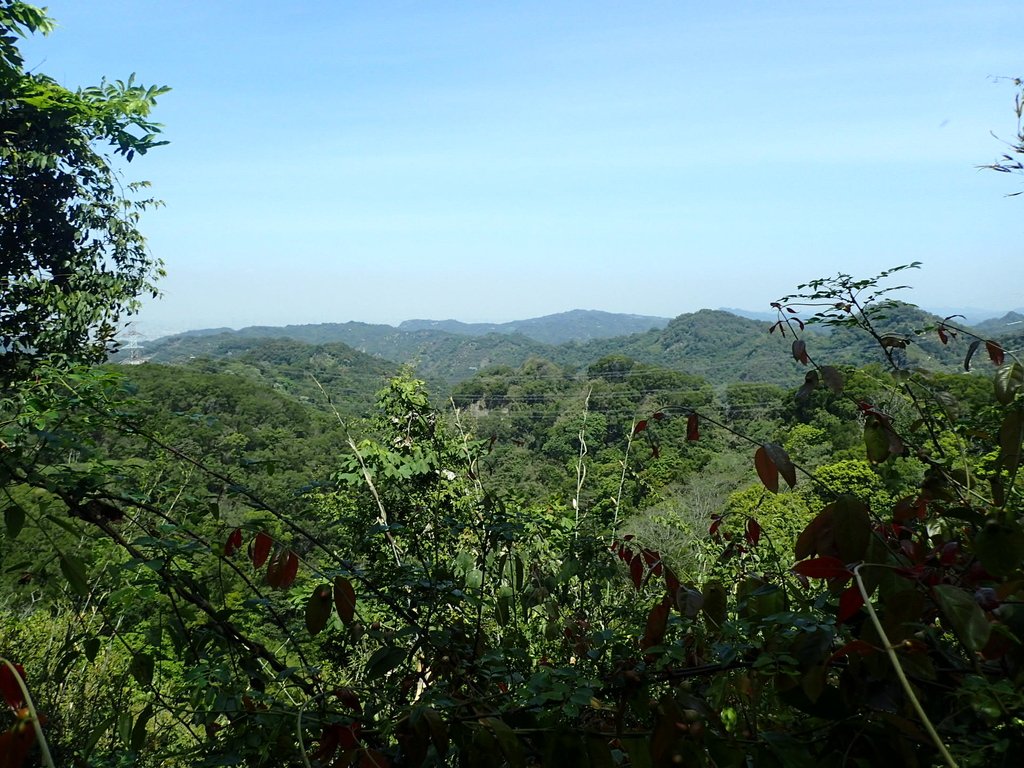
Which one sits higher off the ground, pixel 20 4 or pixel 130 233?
pixel 20 4

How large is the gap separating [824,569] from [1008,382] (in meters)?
0.53

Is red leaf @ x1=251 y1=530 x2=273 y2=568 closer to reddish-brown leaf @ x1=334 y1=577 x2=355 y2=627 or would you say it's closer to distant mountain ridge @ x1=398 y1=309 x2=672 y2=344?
reddish-brown leaf @ x1=334 y1=577 x2=355 y2=627

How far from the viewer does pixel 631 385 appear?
34125 mm

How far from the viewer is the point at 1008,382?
0.93 m

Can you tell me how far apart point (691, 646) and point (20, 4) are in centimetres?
603

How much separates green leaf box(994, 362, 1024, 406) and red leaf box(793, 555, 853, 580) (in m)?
0.47

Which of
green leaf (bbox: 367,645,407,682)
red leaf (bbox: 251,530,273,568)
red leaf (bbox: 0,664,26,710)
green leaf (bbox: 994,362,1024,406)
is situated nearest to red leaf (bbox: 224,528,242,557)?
red leaf (bbox: 251,530,273,568)

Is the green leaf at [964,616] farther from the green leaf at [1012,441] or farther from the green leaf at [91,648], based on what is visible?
the green leaf at [91,648]

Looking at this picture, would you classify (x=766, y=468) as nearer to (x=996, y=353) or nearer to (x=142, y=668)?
(x=996, y=353)

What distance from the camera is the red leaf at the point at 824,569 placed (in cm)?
63

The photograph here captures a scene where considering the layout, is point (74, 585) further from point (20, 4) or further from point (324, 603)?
point (20, 4)

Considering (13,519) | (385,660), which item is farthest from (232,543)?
(385,660)

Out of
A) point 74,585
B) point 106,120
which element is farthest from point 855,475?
point 74,585

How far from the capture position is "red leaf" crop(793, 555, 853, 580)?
2.05ft
